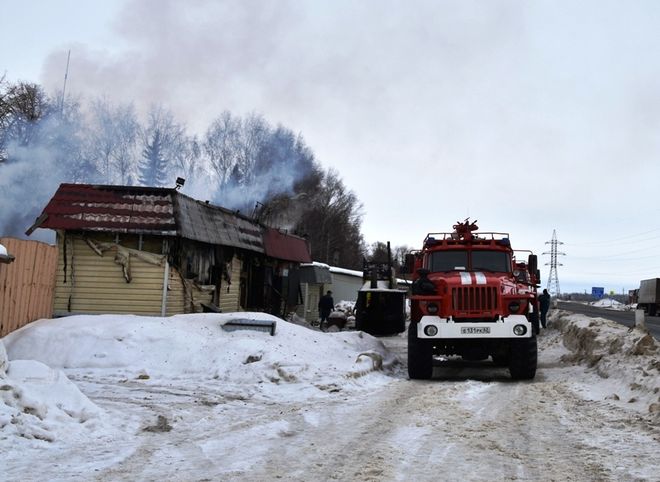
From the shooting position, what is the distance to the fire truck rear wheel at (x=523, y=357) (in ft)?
36.0

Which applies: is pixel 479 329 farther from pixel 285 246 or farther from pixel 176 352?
pixel 285 246

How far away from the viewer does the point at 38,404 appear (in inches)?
241

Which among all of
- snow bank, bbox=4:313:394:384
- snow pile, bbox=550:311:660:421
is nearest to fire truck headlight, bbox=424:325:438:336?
snow bank, bbox=4:313:394:384

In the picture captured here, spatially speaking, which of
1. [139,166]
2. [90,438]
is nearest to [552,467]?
[90,438]

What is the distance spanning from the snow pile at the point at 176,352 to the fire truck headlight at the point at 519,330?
9.50 feet

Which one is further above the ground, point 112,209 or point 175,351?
point 112,209

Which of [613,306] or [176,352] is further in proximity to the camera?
[613,306]

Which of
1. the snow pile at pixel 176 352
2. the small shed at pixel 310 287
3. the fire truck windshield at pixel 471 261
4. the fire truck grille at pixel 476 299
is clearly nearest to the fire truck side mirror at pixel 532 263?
the fire truck windshield at pixel 471 261

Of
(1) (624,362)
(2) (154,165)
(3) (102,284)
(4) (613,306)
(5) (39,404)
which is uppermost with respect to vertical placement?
(2) (154,165)

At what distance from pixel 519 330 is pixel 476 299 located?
0.96m

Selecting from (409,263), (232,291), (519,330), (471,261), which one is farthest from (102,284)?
(519,330)

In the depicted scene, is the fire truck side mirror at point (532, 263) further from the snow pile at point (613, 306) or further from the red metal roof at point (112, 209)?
the snow pile at point (613, 306)

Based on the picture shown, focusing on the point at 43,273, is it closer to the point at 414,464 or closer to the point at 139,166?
the point at 414,464

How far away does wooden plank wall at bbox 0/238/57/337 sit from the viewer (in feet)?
37.1
